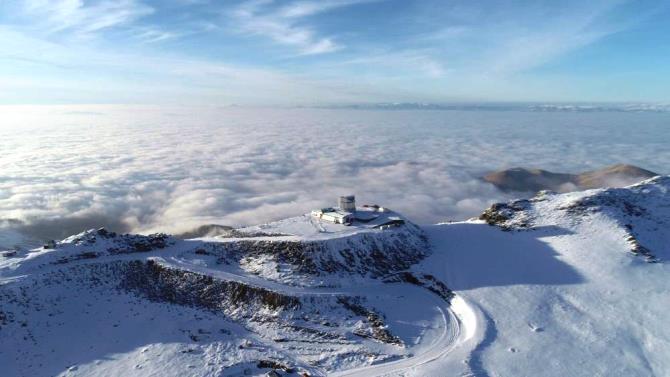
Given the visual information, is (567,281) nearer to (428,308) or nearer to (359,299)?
(428,308)

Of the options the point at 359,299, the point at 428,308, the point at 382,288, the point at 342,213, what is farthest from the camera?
the point at 342,213

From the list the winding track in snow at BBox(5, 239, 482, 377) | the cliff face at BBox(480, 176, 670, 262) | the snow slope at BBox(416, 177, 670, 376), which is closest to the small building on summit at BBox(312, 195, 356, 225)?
the snow slope at BBox(416, 177, 670, 376)

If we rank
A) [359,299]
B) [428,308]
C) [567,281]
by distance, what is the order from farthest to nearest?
[567,281] → [359,299] → [428,308]

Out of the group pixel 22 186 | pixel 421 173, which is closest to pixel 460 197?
pixel 421 173

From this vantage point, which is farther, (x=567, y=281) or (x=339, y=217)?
(x=339, y=217)

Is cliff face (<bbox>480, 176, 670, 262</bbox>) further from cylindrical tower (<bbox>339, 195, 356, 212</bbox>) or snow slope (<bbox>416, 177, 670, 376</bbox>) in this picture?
cylindrical tower (<bbox>339, 195, 356, 212</bbox>)

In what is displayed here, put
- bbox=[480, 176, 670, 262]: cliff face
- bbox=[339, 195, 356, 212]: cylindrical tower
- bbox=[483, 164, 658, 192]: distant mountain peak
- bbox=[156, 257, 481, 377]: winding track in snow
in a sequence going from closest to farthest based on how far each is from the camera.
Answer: bbox=[156, 257, 481, 377]: winding track in snow → bbox=[480, 176, 670, 262]: cliff face → bbox=[339, 195, 356, 212]: cylindrical tower → bbox=[483, 164, 658, 192]: distant mountain peak

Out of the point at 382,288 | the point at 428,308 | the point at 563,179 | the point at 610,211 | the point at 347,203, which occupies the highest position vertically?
the point at 347,203

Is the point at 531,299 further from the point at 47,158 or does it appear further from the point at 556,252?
the point at 47,158

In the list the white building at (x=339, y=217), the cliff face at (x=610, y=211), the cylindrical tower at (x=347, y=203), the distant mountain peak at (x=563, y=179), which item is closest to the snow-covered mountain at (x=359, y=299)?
the cliff face at (x=610, y=211)

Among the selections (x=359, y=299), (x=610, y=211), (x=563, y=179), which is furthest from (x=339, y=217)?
(x=563, y=179)
